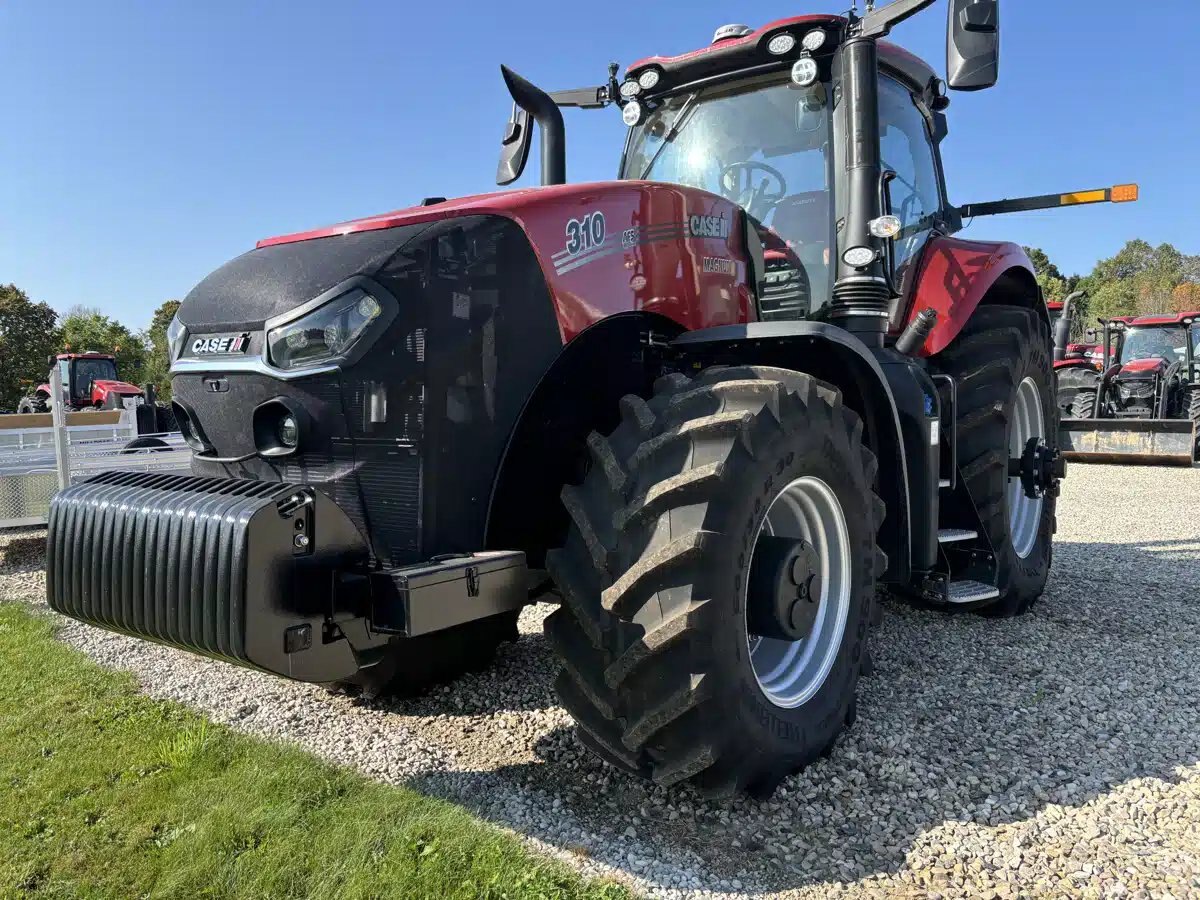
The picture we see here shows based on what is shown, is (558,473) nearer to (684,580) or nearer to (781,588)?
(684,580)

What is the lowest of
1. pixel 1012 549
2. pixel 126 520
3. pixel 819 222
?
pixel 1012 549

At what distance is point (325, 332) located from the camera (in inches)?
89.9

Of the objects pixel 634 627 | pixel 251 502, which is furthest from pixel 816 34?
pixel 251 502

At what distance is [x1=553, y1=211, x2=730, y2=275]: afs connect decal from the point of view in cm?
254

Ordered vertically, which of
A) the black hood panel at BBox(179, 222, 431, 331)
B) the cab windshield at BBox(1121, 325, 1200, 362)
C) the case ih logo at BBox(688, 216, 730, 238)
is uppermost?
the cab windshield at BBox(1121, 325, 1200, 362)

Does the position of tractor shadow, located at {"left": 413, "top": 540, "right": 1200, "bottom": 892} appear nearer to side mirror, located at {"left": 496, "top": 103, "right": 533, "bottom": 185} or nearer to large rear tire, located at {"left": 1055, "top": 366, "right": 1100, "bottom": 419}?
side mirror, located at {"left": 496, "top": 103, "right": 533, "bottom": 185}

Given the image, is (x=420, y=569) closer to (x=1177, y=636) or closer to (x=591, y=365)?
(x=591, y=365)

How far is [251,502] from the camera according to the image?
2.06m

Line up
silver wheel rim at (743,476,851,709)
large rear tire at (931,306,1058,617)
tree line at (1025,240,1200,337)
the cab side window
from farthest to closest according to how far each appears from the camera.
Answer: tree line at (1025,240,1200,337) < large rear tire at (931,306,1058,617) < the cab side window < silver wheel rim at (743,476,851,709)

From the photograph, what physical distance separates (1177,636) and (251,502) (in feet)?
14.7

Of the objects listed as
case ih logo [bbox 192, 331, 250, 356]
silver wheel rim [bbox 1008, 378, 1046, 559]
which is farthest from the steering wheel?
case ih logo [bbox 192, 331, 250, 356]

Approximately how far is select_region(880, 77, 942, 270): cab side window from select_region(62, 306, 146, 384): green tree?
48.1 metres

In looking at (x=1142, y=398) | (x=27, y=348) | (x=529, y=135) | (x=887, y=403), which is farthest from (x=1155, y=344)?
(x=27, y=348)

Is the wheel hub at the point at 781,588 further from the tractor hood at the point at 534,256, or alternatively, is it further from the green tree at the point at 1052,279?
the green tree at the point at 1052,279
